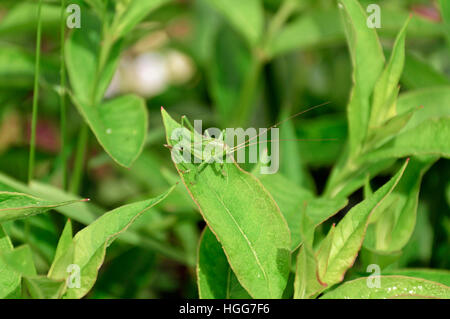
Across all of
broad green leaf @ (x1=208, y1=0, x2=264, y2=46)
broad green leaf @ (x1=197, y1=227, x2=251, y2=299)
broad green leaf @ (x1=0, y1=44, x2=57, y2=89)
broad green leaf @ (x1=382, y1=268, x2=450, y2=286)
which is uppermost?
broad green leaf @ (x1=208, y1=0, x2=264, y2=46)

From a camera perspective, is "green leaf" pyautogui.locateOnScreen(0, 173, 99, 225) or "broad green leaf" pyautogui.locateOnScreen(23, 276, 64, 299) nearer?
"broad green leaf" pyautogui.locateOnScreen(23, 276, 64, 299)

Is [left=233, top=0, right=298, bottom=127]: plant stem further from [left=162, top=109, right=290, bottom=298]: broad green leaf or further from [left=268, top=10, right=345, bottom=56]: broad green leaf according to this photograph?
[left=162, top=109, right=290, bottom=298]: broad green leaf

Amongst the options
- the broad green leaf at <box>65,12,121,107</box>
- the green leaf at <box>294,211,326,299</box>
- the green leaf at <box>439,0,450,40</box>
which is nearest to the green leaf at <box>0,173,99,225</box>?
the broad green leaf at <box>65,12,121,107</box>

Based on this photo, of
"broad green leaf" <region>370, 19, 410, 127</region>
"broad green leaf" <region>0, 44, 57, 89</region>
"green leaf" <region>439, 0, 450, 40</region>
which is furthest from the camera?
"broad green leaf" <region>0, 44, 57, 89</region>

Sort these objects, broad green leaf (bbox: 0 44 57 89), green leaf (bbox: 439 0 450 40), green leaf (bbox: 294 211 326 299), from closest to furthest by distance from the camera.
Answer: green leaf (bbox: 294 211 326 299), green leaf (bbox: 439 0 450 40), broad green leaf (bbox: 0 44 57 89)

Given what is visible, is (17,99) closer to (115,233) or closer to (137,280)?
(137,280)

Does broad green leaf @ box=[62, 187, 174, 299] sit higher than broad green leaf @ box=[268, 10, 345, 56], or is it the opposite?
broad green leaf @ box=[268, 10, 345, 56]
